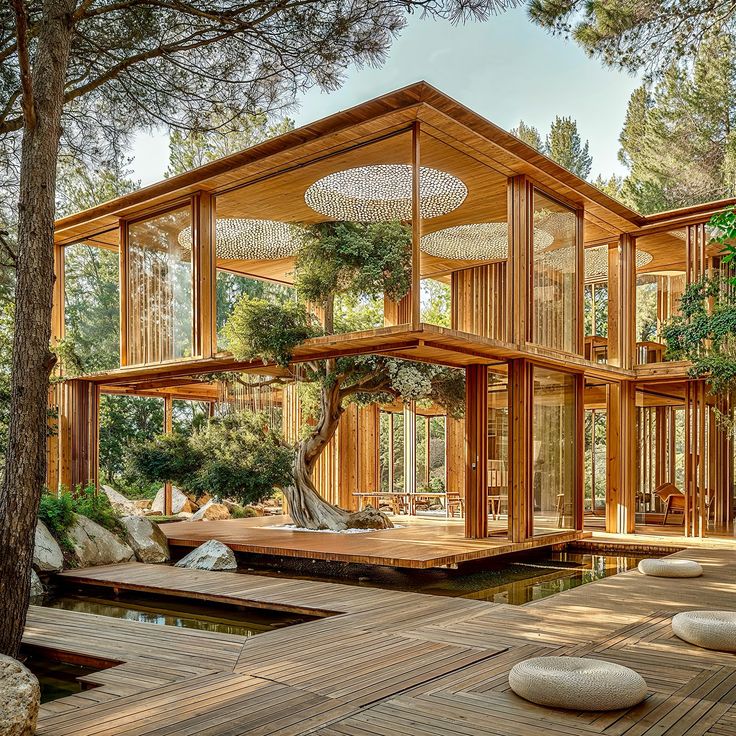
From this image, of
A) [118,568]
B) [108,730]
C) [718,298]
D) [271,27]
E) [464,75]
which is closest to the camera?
[108,730]

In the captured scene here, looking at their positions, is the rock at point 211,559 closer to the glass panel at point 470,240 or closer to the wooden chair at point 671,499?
the glass panel at point 470,240

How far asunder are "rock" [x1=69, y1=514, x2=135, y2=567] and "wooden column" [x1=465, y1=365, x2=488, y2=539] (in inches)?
188

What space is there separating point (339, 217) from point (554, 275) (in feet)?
10.9

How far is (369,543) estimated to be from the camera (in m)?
10.6

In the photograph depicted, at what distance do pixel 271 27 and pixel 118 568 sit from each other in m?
6.63

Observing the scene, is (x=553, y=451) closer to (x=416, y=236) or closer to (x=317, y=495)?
(x=317, y=495)

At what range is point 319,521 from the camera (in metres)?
12.7

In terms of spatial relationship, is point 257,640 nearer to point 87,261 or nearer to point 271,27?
point 271,27

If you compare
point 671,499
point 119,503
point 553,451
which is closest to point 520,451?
point 553,451

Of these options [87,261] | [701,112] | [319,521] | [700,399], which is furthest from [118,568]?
[701,112]

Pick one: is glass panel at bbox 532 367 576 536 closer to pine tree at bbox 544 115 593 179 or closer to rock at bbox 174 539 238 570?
rock at bbox 174 539 238 570

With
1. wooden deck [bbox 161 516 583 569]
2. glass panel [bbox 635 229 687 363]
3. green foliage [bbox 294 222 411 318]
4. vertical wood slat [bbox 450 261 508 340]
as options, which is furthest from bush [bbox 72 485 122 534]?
glass panel [bbox 635 229 687 363]

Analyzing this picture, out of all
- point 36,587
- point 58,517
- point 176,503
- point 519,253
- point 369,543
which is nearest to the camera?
point 36,587

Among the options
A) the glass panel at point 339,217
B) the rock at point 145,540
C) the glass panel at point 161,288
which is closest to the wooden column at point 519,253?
the glass panel at point 339,217
